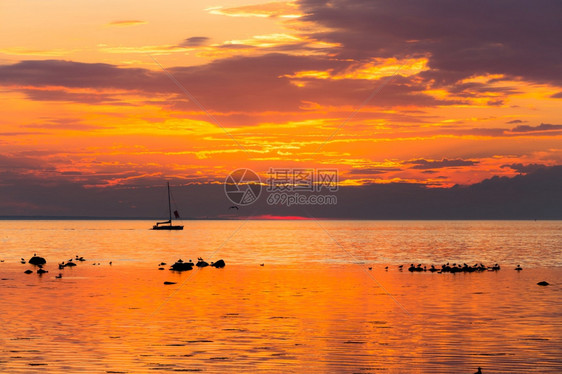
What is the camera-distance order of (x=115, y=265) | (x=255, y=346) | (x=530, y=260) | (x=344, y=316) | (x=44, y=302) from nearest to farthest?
(x=255, y=346) < (x=344, y=316) < (x=44, y=302) < (x=115, y=265) < (x=530, y=260)

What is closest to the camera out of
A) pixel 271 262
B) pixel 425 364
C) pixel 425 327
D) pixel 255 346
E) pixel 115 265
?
pixel 425 364

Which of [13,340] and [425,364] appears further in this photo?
[13,340]

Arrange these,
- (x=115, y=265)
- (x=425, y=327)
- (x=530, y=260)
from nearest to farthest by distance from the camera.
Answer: (x=425, y=327) < (x=115, y=265) < (x=530, y=260)

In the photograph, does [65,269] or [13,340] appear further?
[65,269]

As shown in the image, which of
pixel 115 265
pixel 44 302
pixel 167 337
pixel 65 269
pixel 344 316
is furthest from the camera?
pixel 115 265

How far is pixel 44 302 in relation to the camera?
180 feet

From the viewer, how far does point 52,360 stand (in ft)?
108

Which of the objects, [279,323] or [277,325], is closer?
[277,325]

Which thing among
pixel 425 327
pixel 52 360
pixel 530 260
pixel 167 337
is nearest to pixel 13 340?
pixel 52 360

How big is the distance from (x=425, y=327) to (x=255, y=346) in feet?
43.3

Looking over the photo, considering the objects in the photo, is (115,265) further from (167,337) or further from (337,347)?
(337,347)

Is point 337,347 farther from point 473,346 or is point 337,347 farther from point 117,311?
point 117,311

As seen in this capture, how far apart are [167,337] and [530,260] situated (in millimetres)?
90372

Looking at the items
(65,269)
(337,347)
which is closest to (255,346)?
(337,347)
